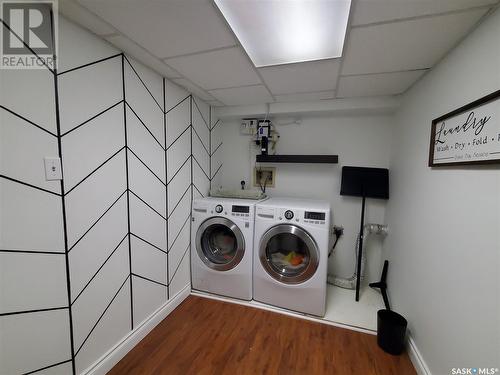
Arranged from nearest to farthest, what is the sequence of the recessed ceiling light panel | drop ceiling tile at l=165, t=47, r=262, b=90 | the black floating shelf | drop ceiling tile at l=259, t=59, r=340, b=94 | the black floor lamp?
the recessed ceiling light panel < drop ceiling tile at l=165, t=47, r=262, b=90 < drop ceiling tile at l=259, t=59, r=340, b=94 < the black floor lamp < the black floating shelf

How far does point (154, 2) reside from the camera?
899mm

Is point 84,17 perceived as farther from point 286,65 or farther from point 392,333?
point 392,333

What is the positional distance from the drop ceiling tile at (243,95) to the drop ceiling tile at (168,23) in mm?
679

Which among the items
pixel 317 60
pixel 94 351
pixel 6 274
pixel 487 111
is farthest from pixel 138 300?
pixel 487 111

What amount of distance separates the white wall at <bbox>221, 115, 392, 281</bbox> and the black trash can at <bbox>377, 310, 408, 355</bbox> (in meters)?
0.90

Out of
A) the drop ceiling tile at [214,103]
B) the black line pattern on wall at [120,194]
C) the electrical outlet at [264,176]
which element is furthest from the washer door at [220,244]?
the drop ceiling tile at [214,103]

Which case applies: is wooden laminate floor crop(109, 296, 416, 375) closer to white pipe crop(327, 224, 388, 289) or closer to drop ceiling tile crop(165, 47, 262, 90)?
white pipe crop(327, 224, 388, 289)

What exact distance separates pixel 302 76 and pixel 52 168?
1667 mm

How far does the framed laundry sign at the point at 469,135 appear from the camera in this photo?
0.82 metres

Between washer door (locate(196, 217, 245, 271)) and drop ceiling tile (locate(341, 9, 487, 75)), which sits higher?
drop ceiling tile (locate(341, 9, 487, 75))

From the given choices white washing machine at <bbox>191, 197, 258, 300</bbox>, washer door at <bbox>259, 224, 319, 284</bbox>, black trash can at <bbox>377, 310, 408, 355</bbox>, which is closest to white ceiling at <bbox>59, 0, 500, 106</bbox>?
white washing machine at <bbox>191, 197, 258, 300</bbox>

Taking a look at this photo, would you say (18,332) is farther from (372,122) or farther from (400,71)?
(372,122)

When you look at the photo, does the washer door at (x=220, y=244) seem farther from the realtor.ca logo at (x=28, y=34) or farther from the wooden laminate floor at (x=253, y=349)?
the realtor.ca logo at (x=28, y=34)

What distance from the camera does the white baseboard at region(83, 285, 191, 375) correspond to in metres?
1.25
